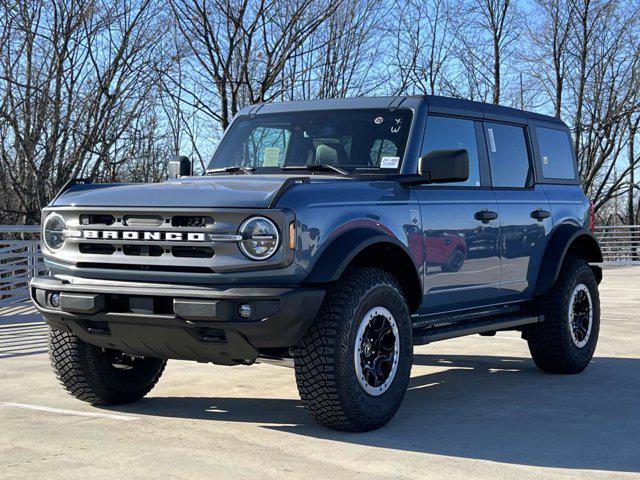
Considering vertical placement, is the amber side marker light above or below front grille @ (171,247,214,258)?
above

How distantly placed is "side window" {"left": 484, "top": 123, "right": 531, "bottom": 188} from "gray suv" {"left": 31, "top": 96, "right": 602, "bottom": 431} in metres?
0.03

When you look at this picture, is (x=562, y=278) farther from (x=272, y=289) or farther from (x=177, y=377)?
(x=272, y=289)

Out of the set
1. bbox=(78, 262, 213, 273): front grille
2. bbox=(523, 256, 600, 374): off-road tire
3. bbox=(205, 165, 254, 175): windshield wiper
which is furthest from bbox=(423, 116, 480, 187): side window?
bbox=(78, 262, 213, 273): front grille

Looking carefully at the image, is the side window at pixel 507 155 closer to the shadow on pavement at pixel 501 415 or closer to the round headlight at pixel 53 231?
the shadow on pavement at pixel 501 415

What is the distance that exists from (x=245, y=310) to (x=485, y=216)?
2.52 meters

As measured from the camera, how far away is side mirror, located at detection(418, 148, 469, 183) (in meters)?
6.50

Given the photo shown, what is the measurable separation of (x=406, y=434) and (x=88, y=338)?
1916 mm

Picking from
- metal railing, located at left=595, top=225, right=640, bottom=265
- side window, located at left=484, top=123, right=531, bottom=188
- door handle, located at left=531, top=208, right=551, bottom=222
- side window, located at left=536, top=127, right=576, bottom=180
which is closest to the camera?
side window, located at left=484, top=123, right=531, bottom=188

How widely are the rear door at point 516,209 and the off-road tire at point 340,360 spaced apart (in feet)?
6.52

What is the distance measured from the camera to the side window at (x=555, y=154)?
28.7 feet

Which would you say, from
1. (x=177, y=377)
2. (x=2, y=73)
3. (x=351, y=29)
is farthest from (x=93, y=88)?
(x=177, y=377)

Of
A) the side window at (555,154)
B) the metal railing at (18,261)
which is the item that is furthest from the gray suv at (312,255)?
the metal railing at (18,261)

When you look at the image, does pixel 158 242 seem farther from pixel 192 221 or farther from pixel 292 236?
pixel 292 236

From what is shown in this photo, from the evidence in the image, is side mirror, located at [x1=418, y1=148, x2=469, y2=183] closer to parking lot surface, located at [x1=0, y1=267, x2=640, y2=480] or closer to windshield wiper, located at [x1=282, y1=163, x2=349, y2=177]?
windshield wiper, located at [x1=282, y1=163, x2=349, y2=177]
